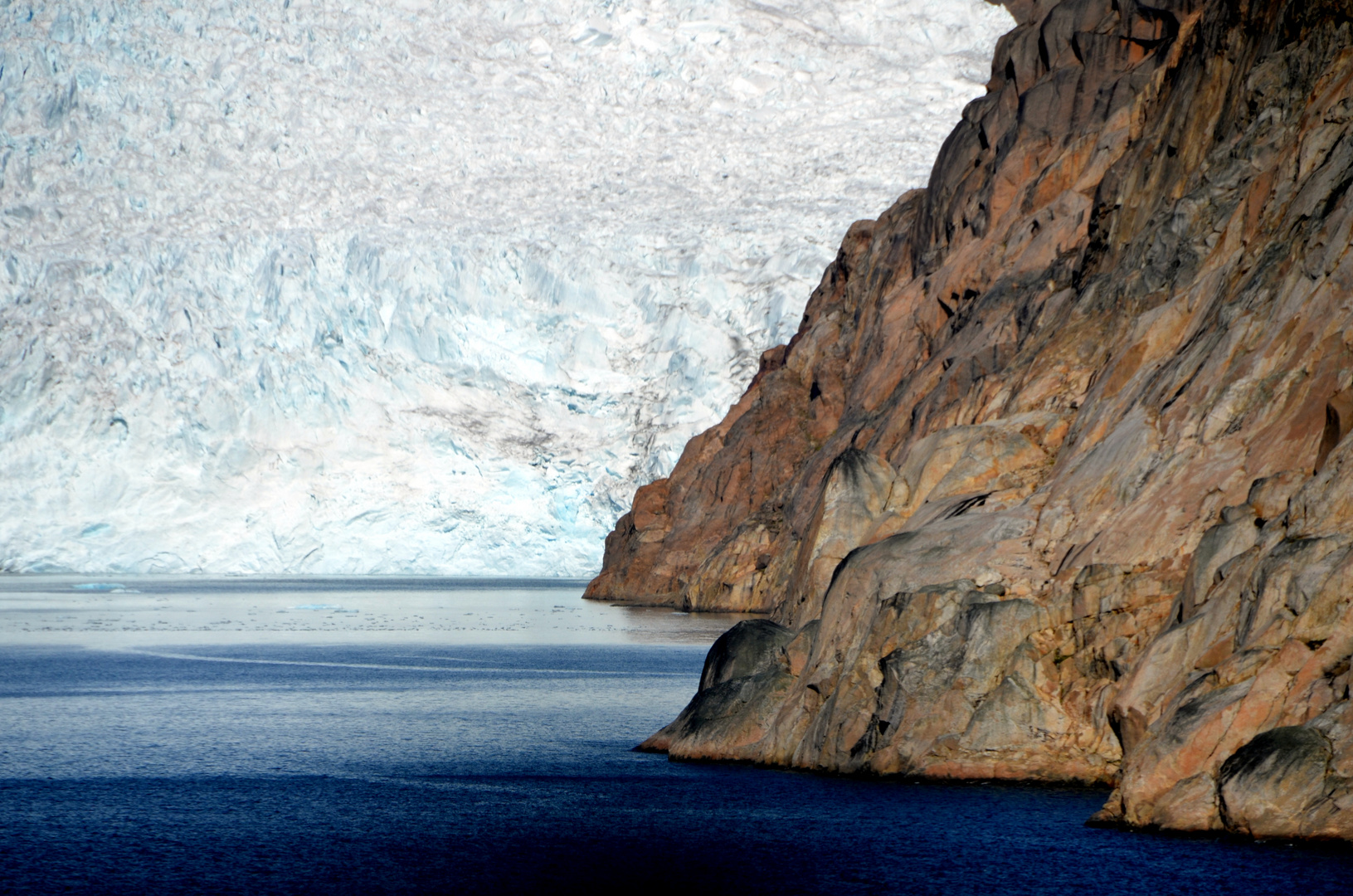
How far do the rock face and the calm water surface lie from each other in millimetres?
729

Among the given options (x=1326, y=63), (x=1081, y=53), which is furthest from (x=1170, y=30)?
(x=1326, y=63)

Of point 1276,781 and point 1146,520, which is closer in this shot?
point 1276,781

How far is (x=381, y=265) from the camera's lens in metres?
80.5

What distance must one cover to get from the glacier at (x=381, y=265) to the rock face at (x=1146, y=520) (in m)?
49.0

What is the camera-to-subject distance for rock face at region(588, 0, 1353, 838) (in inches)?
550

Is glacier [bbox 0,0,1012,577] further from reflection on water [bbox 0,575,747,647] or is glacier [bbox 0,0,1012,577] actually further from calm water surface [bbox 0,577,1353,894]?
calm water surface [bbox 0,577,1353,894]

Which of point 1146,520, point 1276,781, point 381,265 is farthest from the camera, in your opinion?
point 381,265

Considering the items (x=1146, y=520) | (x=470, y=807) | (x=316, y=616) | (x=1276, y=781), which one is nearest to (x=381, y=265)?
(x=316, y=616)

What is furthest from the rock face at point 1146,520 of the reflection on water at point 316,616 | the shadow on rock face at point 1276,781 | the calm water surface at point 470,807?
the reflection on water at point 316,616

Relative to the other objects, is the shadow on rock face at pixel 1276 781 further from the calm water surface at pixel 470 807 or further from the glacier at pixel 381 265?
the glacier at pixel 381 265

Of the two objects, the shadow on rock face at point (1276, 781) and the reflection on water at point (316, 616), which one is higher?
the shadow on rock face at point (1276, 781)

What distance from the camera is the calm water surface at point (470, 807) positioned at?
12969 mm

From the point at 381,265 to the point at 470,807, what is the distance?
2637 inches

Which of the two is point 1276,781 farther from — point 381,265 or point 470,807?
point 381,265
